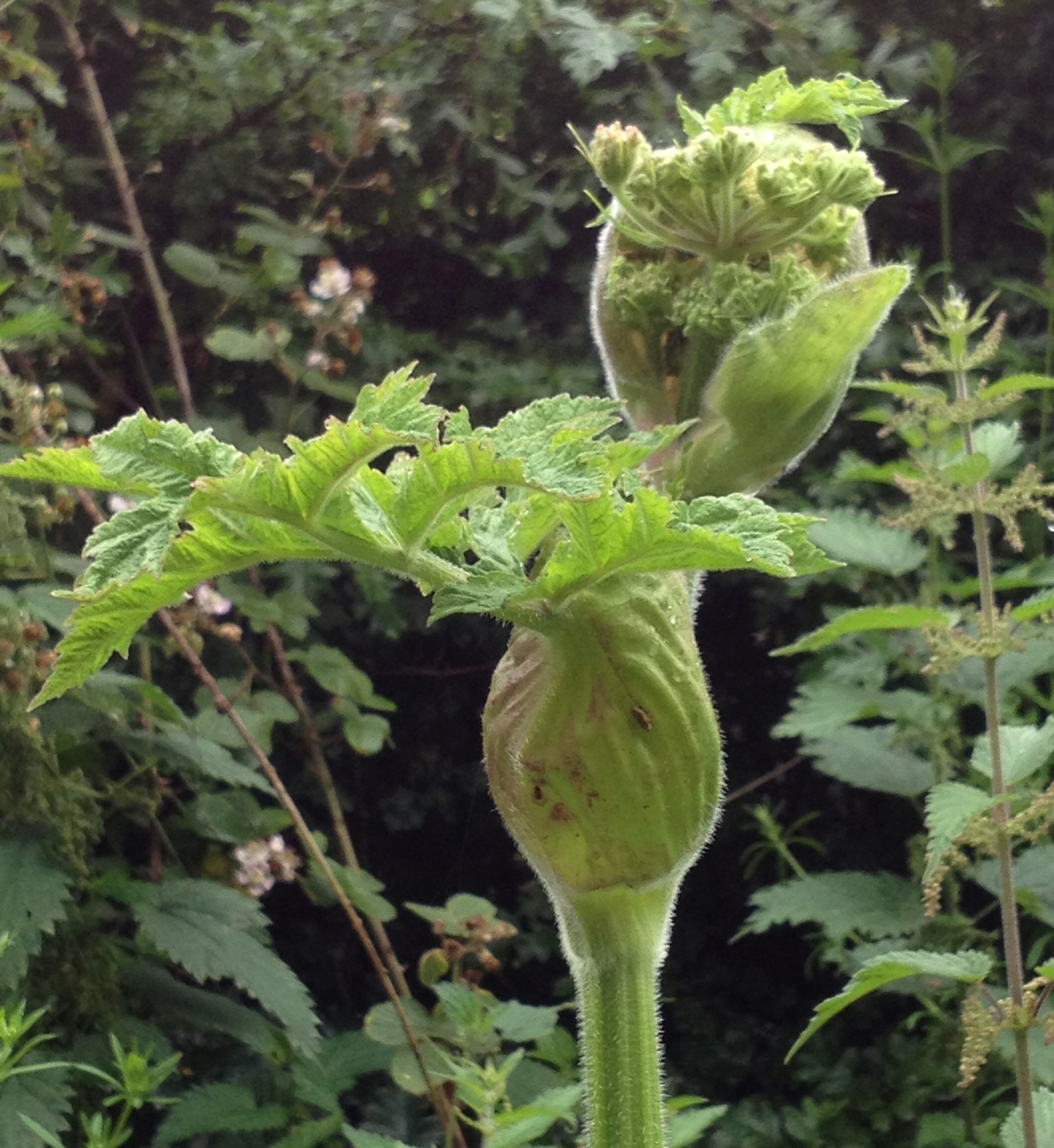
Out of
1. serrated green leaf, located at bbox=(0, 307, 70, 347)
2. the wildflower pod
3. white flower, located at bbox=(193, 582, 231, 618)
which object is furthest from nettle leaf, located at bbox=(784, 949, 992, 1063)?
serrated green leaf, located at bbox=(0, 307, 70, 347)

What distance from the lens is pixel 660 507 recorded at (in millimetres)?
509

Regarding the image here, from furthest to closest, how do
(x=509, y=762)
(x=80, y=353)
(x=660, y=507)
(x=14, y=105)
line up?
(x=80, y=353) < (x=14, y=105) < (x=509, y=762) < (x=660, y=507)

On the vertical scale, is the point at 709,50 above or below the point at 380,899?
above

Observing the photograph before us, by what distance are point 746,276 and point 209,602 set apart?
0.86 meters

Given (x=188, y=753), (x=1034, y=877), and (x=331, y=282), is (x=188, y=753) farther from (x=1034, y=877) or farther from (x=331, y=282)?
(x=1034, y=877)

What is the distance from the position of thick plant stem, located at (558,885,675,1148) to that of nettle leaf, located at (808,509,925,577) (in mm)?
806

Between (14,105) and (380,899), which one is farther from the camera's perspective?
(14,105)

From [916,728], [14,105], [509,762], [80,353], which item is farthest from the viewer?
[80,353]

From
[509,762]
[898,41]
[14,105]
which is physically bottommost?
[509,762]

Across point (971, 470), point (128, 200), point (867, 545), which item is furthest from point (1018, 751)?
point (128, 200)

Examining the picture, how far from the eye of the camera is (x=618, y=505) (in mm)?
551

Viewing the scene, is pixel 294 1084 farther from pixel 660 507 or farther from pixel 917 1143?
pixel 660 507

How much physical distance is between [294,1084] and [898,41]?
176 cm

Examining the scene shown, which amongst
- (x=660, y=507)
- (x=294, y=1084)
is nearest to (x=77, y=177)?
(x=294, y=1084)
